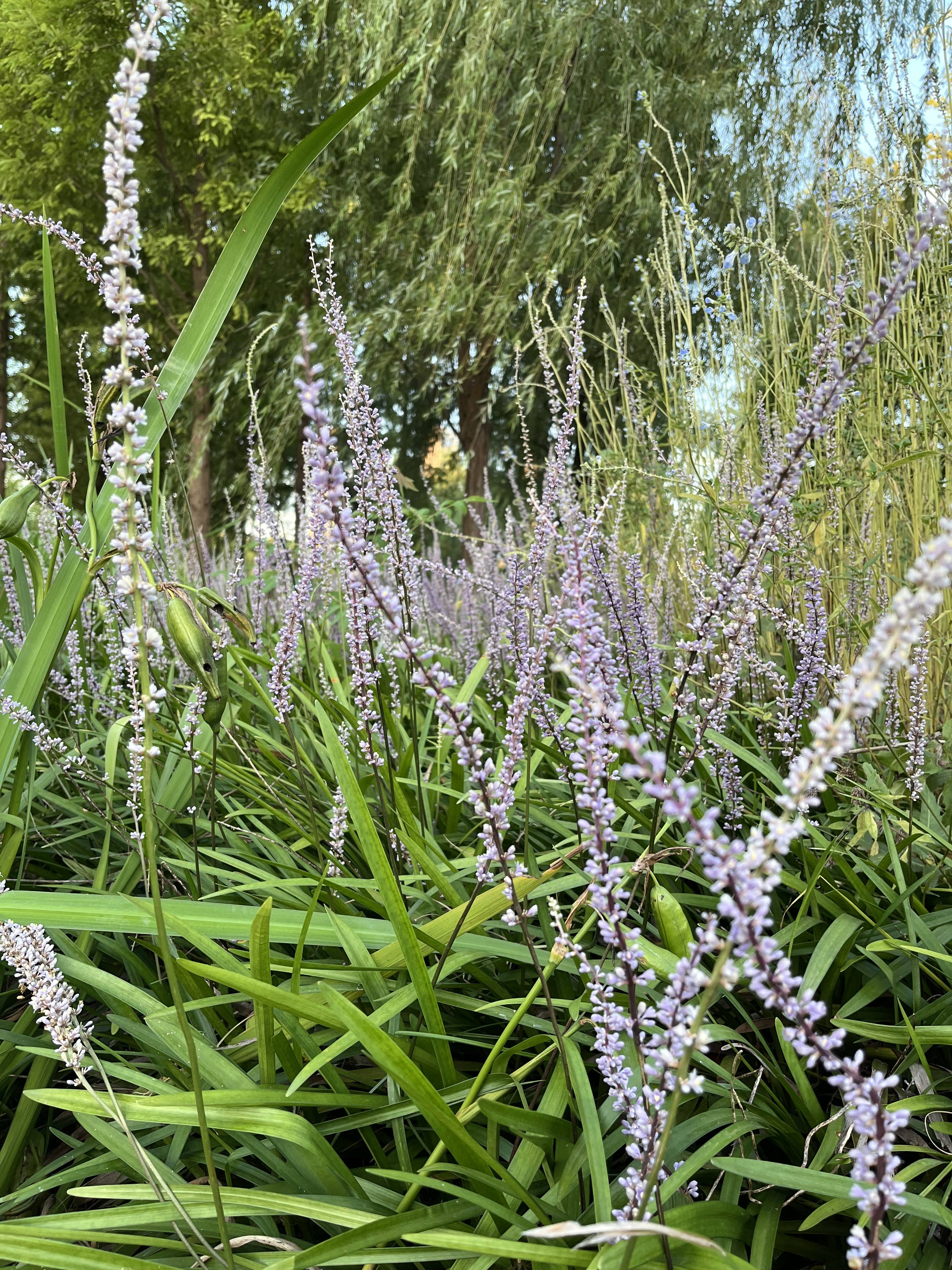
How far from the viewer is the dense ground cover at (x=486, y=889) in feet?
2.37

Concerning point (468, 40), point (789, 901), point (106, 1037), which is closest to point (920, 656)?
point (789, 901)

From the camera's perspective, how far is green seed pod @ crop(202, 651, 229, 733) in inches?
44.0

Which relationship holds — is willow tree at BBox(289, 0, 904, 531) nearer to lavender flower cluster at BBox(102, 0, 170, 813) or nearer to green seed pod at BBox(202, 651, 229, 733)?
green seed pod at BBox(202, 651, 229, 733)

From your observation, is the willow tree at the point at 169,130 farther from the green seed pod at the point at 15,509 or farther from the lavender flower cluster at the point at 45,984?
the lavender flower cluster at the point at 45,984

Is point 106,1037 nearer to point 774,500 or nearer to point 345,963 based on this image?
point 345,963

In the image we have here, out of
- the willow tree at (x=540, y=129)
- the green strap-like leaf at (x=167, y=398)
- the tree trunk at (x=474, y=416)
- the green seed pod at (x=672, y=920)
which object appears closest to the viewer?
the green seed pod at (x=672, y=920)

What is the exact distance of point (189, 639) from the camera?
1.02 m

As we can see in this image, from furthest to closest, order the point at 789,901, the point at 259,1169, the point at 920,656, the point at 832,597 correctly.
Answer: the point at 832,597 → the point at 920,656 → the point at 789,901 → the point at 259,1169

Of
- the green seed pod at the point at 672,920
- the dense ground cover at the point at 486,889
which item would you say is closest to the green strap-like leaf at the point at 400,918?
the dense ground cover at the point at 486,889

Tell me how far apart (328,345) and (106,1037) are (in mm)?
10295

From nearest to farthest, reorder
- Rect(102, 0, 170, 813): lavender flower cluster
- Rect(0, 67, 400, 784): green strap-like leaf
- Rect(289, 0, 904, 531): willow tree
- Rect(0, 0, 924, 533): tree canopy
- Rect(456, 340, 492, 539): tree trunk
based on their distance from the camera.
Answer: Rect(102, 0, 170, 813): lavender flower cluster
Rect(0, 67, 400, 784): green strap-like leaf
Rect(289, 0, 904, 531): willow tree
Rect(0, 0, 924, 533): tree canopy
Rect(456, 340, 492, 539): tree trunk

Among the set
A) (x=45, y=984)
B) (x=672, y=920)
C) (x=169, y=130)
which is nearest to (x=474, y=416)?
(x=169, y=130)

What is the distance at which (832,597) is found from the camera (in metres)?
2.49

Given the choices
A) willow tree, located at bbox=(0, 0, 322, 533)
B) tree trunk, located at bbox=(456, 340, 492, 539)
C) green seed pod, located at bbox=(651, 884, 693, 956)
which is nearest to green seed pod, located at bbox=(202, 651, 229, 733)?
green seed pod, located at bbox=(651, 884, 693, 956)
